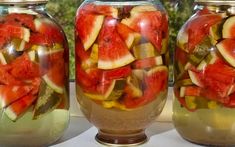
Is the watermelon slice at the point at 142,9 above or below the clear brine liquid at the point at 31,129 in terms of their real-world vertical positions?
above

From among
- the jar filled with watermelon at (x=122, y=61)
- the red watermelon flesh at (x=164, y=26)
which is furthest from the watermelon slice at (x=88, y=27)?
the red watermelon flesh at (x=164, y=26)

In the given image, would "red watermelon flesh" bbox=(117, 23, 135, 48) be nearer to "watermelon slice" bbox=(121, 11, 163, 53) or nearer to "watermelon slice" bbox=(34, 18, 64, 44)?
"watermelon slice" bbox=(121, 11, 163, 53)

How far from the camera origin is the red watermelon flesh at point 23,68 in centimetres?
76

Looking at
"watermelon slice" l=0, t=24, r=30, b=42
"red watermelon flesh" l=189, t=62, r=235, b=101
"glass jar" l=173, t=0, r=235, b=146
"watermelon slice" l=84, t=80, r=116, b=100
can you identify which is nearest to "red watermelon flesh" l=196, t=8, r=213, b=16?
"glass jar" l=173, t=0, r=235, b=146

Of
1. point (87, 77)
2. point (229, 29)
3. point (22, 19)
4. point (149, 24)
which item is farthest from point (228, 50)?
point (22, 19)

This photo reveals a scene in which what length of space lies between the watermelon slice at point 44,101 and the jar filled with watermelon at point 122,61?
2.2 inches

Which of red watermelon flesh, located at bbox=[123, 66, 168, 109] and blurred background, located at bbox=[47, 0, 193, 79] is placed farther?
blurred background, located at bbox=[47, 0, 193, 79]

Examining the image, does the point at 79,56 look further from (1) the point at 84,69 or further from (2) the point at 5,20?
(2) the point at 5,20

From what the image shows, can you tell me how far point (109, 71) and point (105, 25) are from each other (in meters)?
0.08

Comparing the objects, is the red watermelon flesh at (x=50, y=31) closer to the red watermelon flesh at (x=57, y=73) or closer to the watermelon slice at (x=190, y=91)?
the red watermelon flesh at (x=57, y=73)

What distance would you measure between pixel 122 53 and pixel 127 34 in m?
0.03

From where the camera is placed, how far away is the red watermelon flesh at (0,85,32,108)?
762mm

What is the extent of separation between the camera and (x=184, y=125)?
849mm

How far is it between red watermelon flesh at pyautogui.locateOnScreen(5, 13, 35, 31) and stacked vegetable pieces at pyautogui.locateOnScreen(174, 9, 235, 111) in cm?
27
